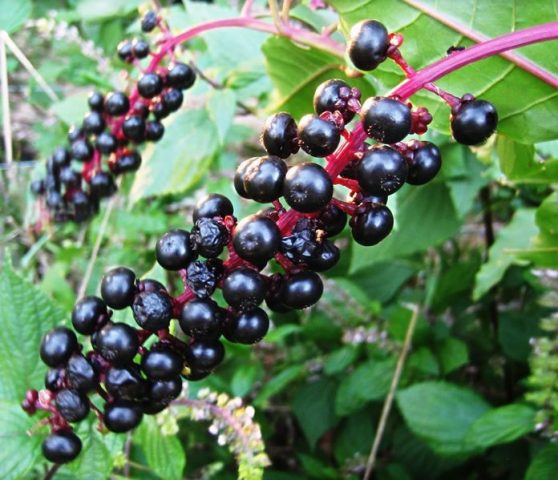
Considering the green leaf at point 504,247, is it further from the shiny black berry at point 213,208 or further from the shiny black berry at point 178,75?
the shiny black berry at point 213,208

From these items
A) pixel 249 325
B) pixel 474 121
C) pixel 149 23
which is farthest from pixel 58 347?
pixel 149 23

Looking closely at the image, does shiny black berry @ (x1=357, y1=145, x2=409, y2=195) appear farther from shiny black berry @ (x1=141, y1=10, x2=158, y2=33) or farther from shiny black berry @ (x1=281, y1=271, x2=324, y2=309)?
shiny black berry @ (x1=141, y1=10, x2=158, y2=33)

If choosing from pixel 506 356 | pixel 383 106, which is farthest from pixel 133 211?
pixel 383 106

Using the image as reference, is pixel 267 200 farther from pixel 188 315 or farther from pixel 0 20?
pixel 0 20

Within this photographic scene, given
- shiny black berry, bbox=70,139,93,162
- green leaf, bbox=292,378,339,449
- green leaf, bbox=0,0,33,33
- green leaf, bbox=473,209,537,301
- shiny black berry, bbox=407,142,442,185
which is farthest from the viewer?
green leaf, bbox=0,0,33,33

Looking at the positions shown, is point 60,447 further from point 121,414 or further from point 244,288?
point 244,288

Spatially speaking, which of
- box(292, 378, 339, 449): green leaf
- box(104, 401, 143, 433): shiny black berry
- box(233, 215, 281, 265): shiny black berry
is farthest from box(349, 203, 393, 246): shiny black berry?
box(292, 378, 339, 449): green leaf
